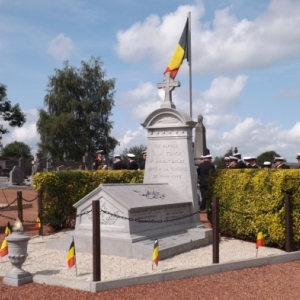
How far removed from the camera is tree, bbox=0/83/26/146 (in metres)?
46.4

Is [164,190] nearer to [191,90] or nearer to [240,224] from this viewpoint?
[240,224]

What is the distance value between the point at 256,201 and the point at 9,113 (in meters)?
38.9

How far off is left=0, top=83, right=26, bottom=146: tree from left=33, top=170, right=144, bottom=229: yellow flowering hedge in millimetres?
35052

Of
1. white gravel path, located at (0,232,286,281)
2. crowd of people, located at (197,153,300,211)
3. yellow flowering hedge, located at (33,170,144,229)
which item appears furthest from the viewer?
crowd of people, located at (197,153,300,211)

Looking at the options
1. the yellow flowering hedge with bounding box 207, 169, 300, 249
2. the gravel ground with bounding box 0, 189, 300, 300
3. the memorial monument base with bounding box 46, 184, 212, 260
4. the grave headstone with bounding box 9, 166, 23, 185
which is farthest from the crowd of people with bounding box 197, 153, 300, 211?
the grave headstone with bounding box 9, 166, 23, 185

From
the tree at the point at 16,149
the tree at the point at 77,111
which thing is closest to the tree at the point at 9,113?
the tree at the point at 77,111

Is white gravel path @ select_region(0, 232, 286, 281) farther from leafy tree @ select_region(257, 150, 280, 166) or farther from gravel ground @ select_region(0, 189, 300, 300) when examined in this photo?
leafy tree @ select_region(257, 150, 280, 166)

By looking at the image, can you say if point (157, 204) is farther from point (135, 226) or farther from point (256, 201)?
point (256, 201)

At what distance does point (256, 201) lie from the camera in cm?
1077

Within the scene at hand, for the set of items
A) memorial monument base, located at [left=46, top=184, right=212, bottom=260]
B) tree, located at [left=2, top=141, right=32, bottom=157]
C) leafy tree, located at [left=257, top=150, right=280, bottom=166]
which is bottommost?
memorial monument base, located at [left=46, top=184, right=212, bottom=260]

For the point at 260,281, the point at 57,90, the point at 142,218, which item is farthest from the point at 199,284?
Answer: the point at 57,90

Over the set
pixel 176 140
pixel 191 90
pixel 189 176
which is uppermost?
pixel 191 90

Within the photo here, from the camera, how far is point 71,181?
42.0ft

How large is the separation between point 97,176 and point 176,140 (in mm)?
2486
